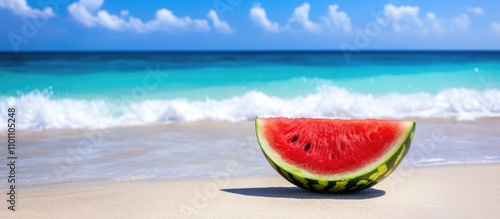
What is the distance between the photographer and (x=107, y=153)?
595cm

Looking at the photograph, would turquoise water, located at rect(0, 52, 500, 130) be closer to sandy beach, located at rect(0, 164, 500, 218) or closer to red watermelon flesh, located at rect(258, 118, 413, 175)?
sandy beach, located at rect(0, 164, 500, 218)

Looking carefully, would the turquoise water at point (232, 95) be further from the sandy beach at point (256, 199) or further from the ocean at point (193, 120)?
the sandy beach at point (256, 199)

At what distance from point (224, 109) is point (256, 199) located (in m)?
6.23

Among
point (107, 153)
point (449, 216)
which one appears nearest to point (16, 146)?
point (107, 153)

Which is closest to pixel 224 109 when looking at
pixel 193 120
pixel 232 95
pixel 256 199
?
pixel 193 120

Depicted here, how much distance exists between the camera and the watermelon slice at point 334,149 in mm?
3842

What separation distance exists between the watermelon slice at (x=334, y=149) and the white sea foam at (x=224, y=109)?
4.66 m

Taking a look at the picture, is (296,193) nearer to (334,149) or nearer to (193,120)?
(334,149)

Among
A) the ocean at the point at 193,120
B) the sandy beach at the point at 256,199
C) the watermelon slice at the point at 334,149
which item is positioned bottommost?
the sandy beach at the point at 256,199

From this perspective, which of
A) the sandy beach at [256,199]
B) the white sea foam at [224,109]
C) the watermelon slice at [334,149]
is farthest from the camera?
the white sea foam at [224,109]

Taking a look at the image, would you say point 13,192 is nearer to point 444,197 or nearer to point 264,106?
point 444,197

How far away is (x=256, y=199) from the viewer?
3846mm

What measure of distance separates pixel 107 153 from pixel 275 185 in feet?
7.09

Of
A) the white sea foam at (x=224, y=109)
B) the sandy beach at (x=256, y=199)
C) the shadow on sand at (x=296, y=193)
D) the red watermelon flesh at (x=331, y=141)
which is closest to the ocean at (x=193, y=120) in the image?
the white sea foam at (x=224, y=109)
